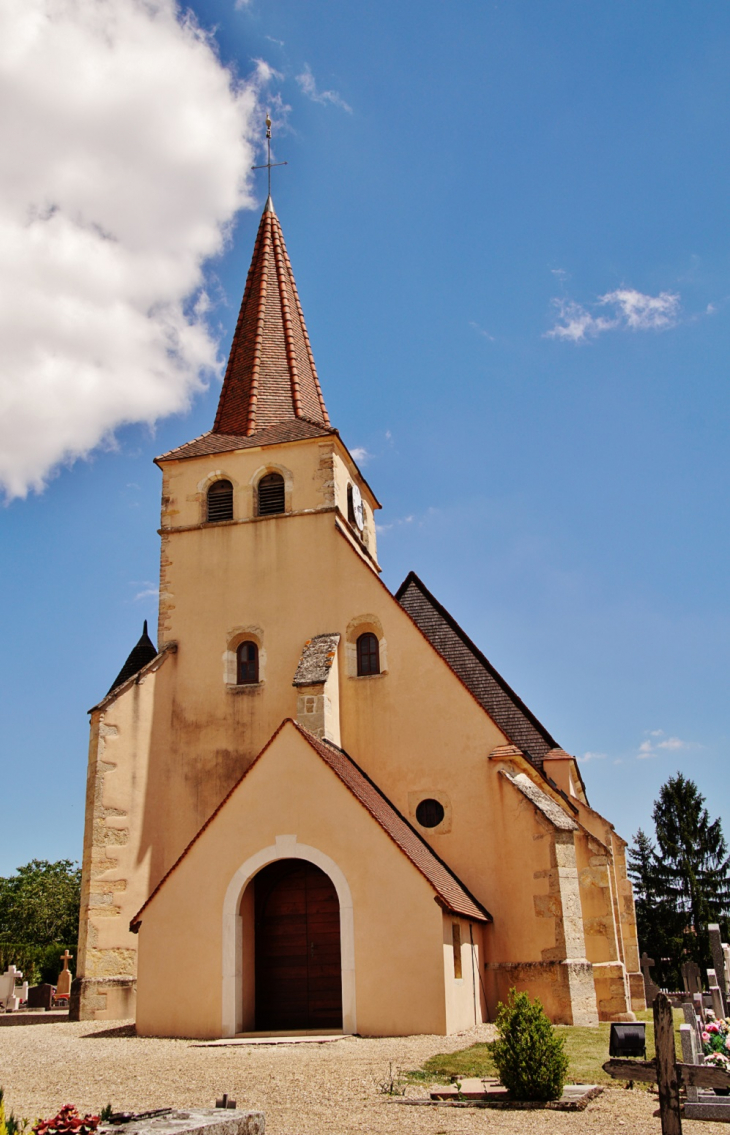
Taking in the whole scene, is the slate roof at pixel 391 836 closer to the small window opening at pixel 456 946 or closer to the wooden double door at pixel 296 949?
the small window opening at pixel 456 946

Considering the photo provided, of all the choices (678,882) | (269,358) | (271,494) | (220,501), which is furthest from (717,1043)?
(678,882)

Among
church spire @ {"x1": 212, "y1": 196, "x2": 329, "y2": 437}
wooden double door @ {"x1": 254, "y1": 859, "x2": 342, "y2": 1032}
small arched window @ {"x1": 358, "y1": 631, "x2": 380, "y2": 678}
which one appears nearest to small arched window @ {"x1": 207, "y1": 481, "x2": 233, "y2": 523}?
church spire @ {"x1": 212, "y1": 196, "x2": 329, "y2": 437}

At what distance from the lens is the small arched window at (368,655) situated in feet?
63.3

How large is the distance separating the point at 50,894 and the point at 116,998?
5437 centimetres

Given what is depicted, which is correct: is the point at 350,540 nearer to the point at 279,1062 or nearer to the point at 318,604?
the point at 318,604

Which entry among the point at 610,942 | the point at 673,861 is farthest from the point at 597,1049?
the point at 673,861

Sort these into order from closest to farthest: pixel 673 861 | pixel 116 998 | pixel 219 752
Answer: pixel 116 998 < pixel 219 752 < pixel 673 861

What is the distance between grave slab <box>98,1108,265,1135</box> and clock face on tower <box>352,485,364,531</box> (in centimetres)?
1826

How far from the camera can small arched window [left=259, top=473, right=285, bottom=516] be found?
21219 mm

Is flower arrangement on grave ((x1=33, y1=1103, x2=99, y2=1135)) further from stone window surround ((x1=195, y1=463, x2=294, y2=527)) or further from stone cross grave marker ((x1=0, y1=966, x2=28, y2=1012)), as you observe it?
stone cross grave marker ((x1=0, y1=966, x2=28, y2=1012))

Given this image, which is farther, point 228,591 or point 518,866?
point 228,591

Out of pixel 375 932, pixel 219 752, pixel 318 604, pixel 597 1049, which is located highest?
pixel 318 604

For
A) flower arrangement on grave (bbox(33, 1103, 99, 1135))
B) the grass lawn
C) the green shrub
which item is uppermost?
flower arrangement on grave (bbox(33, 1103, 99, 1135))

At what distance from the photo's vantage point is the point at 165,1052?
12125 mm
